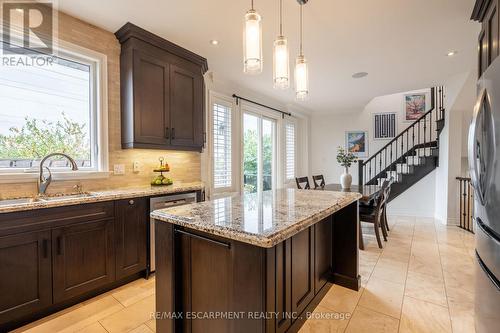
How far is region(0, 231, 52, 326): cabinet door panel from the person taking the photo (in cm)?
170

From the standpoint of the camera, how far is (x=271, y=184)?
221 inches

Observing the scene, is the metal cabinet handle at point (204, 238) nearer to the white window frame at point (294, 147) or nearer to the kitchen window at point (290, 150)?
the white window frame at point (294, 147)

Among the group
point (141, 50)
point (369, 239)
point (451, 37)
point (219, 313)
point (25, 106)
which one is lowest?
point (369, 239)

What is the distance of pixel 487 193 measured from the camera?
4.64ft

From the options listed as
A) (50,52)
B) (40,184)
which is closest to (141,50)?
(50,52)

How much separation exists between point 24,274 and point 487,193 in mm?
3169

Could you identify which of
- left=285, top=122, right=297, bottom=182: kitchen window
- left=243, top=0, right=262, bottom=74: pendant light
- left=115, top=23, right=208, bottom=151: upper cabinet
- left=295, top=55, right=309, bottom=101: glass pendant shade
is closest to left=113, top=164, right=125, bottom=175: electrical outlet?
left=115, top=23, right=208, bottom=151: upper cabinet

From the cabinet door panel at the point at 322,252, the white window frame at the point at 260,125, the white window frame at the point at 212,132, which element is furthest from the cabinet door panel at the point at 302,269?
the white window frame at the point at 260,125

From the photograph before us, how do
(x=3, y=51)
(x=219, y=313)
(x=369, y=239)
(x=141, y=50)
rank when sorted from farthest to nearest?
(x=369, y=239)
(x=141, y=50)
(x=3, y=51)
(x=219, y=313)

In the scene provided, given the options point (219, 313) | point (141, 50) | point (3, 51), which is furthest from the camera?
point (141, 50)

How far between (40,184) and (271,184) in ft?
13.9

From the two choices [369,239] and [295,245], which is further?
[369,239]

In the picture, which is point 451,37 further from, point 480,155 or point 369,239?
point 369,239

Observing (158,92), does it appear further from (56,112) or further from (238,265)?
(238,265)
